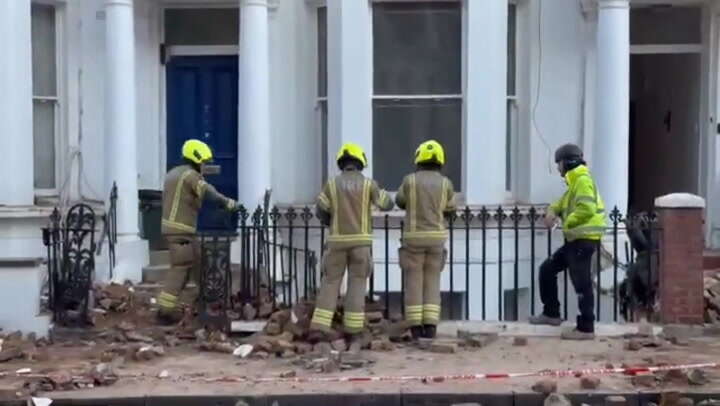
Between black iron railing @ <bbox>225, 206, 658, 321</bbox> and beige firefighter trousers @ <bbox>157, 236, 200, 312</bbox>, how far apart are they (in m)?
0.47

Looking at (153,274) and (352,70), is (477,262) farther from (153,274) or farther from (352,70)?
(153,274)

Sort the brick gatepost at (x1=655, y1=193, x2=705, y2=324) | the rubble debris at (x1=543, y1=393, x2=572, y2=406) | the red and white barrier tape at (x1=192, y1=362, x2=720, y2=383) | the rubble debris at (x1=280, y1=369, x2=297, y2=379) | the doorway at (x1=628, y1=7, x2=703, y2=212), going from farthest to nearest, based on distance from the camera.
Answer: the doorway at (x1=628, y1=7, x2=703, y2=212)
the brick gatepost at (x1=655, y1=193, x2=705, y2=324)
the rubble debris at (x1=280, y1=369, x2=297, y2=379)
the red and white barrier tape at (x1=192, y1=362, x2=720, y2=383)
the rubble debris at (x1=543, y1=393, x2=572, y2=406)

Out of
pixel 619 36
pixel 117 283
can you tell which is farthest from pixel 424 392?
pixel 619 36

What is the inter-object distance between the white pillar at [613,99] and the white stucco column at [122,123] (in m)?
5.10

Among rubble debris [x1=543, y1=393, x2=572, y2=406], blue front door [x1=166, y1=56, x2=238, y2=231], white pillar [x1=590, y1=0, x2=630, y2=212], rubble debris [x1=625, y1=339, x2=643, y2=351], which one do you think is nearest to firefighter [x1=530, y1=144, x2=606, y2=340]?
rubble debris [x1=625, y1=339, x2=643, y2=351]

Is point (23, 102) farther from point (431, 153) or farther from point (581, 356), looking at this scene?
point (581, 356)

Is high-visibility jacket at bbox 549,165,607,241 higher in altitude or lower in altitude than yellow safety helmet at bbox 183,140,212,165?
lower

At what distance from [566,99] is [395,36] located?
82.8 inches

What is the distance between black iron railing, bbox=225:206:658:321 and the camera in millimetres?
10906

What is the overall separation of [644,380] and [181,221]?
4.50 m

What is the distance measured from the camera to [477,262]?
1277 cm

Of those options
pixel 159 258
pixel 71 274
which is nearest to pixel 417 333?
pixel 71 274

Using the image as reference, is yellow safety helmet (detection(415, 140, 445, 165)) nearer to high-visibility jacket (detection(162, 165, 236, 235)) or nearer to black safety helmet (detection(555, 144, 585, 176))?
black safety helmet (detection(555, 144, 585, 176))

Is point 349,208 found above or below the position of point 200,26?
below
